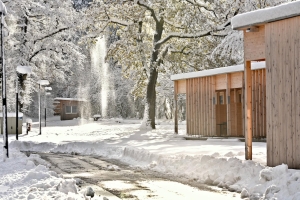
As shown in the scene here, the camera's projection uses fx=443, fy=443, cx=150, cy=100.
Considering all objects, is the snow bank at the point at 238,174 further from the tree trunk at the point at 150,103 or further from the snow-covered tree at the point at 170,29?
the tree trunk at the point at 150,103

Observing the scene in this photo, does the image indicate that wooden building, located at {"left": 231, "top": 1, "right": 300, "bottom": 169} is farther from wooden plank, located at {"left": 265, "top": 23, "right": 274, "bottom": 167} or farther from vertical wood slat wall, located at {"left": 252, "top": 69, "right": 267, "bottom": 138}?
vertical wood slat wall, located at {"left": 252, "top": 69, "right": 267, "bottom": 138}

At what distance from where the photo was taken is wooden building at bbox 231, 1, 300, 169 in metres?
9.60

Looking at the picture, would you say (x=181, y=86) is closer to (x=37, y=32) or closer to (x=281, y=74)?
(x=281, y=74)

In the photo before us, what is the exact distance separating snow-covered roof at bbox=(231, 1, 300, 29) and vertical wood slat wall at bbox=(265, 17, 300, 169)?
7.3 inches

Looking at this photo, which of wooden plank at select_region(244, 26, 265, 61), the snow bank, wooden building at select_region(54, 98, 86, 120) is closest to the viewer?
the snow bank

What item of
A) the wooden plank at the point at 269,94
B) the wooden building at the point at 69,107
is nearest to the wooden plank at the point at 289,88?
the wooden plank at the point at 269,94

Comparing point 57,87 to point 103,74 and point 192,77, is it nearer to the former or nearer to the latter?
point 103,74

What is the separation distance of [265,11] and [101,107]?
5877cm

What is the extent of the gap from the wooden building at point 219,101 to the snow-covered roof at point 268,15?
25.9 ft

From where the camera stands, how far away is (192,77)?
74.2 ft

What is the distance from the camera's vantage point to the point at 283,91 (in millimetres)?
9945

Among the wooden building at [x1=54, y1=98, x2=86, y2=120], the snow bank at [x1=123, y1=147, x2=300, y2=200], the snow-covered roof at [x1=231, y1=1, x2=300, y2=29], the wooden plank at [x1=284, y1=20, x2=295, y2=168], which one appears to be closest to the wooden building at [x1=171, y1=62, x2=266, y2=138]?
the snow bank at [x1=123, y1=147, x2=300, y2=200]

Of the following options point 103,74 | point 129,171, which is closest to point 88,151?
point 129,171

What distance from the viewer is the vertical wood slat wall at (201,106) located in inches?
854
